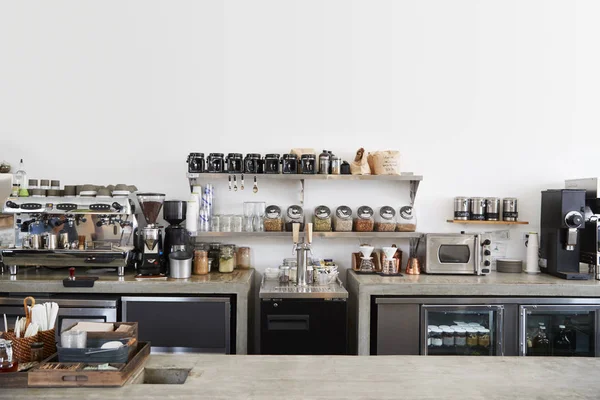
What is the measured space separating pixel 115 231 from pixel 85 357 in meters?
2.23

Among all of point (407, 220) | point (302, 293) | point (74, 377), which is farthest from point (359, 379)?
point (407, 220)

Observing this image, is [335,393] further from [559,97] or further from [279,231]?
[559,97]

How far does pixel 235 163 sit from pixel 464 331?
7.27 feet

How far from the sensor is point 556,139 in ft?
15.1

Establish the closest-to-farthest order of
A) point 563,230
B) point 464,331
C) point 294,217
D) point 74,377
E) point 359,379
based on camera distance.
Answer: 1. point 74,377
2. point 359,379
3. point 464,331
4. point 563,230
5. point 294,217

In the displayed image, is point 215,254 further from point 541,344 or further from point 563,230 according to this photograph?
point 563,230

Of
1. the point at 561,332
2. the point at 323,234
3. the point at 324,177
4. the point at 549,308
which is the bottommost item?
the point at 561,332

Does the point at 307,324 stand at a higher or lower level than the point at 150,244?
lower

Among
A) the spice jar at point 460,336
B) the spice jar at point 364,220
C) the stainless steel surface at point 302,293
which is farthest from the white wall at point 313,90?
the spice jar at point 460,336

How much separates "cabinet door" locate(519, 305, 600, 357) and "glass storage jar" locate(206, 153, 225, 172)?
2599mm

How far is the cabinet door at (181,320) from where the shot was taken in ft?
12.1

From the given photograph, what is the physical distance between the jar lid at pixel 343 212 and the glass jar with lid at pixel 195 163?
1.18m

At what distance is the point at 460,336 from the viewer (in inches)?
154

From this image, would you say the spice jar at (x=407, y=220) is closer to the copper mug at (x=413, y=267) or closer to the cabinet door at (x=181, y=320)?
the copper mug at (x=413, y=267)
